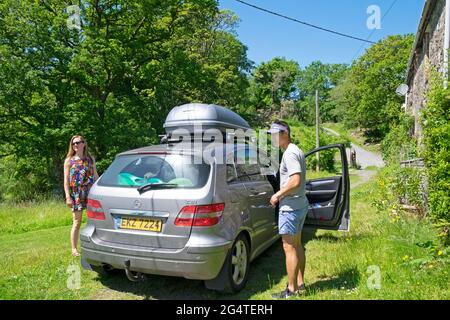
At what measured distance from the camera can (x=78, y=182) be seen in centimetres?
570

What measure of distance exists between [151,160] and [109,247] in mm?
1105

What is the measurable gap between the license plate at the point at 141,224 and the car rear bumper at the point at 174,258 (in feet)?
0.68

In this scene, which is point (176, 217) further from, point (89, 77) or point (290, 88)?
point (290, 88)

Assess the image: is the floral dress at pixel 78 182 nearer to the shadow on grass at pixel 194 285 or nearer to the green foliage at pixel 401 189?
the shadow on grass at pixel 194 285

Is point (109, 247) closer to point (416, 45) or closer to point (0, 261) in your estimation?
point (0, 261)

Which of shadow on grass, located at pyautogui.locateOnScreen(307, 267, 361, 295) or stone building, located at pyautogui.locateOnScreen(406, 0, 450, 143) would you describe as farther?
stone building, located at pyautogui.locateOnScreen(406, 0, 450, 143)

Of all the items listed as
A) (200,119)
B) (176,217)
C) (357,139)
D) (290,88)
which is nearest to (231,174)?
(176,217)

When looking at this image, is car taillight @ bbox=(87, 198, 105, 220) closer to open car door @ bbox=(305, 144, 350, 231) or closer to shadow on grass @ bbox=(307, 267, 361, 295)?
shadow on grass @ bbox=(307, 267, 361, 295)

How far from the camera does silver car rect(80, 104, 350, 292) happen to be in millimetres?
3809

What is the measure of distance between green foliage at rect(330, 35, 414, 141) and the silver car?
131ft

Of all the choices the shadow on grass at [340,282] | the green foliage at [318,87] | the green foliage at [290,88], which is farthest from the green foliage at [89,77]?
the green foliage at [318,87]

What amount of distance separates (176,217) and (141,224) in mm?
433

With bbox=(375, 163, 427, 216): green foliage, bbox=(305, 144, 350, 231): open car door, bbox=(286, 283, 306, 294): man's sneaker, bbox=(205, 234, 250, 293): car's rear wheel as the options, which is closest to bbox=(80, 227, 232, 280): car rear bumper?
bbox=(205, 234, 250, 293): car's rear wheel


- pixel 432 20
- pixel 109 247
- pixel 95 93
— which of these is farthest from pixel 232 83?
pixel 109 247
